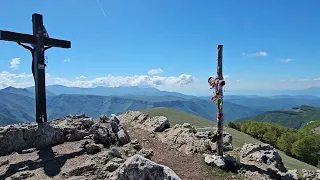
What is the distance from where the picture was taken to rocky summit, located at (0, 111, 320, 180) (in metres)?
11.9

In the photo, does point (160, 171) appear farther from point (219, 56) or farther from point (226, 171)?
point (219, 56)

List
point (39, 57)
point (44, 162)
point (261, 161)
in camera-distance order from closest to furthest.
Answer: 1. point (44, 162)
2. point (39, 57)
3. point (261, 161)

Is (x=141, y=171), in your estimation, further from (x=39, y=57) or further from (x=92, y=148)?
(x=39, y=57)

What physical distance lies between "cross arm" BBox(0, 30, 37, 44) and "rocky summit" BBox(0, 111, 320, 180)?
459 centimetres

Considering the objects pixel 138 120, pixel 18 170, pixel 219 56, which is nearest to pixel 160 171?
pixel 18 170

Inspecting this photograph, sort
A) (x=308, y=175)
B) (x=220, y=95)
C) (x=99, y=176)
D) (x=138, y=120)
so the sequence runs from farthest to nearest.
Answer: (x=138, y=120) → (x=308, y=175) → (x=220, y=95) → (x=99, y=176)

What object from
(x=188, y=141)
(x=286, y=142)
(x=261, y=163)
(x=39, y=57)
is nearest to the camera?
(x=39, y=57)

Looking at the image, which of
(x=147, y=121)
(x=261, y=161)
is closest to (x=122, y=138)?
(x=147, y=121)

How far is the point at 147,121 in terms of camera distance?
982 inches

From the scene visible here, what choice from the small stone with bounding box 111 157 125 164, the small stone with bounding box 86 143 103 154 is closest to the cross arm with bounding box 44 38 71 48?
the small stone with bounding box 86 143 103 154

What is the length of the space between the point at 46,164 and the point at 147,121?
12579 millimetres

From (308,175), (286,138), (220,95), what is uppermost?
(220,95)

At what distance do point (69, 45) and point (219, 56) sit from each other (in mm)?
9276

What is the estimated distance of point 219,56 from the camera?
16.6 meters
